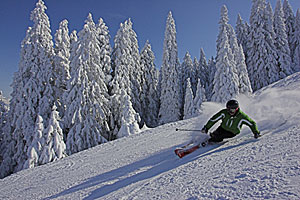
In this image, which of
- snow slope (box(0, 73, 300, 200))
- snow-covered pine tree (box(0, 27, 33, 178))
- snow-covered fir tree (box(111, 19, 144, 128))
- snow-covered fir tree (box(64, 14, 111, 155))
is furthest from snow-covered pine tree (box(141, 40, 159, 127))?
snow slope (box(0, 73, 300, 200))

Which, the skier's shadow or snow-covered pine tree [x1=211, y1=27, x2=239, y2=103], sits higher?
snow-covered pine tree [x1=211, y1=27, x2=239, y2=103]

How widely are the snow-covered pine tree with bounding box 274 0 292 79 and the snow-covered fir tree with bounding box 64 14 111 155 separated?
81.8ft

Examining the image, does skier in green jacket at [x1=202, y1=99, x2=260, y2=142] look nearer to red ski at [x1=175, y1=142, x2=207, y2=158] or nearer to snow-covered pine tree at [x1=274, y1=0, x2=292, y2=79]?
red ski at [x1=175, y1=142, x2=207, y2=158]

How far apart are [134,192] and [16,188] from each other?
5599 mm

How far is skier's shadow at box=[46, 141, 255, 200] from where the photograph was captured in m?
4.54

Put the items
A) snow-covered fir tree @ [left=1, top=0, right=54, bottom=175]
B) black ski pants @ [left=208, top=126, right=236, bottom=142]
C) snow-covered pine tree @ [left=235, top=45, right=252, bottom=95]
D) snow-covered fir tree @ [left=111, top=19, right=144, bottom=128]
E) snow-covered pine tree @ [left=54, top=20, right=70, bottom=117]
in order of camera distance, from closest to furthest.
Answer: black ski pants @ [left=208, top=126, right=236, bottom=142] → snow-covered fir tree @ [left=1, top=0, right=54, bottom=175] → snow-covered pine tree @ [left=54, top=20, right=70, bottom=117] → snow-covered pine tree @ [left=235, top=45, right=252, bottom=95] → snow-covered fir tree @ [left=111, top=19, right=144, bottom=128]

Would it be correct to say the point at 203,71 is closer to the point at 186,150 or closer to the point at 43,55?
the point at 43,55

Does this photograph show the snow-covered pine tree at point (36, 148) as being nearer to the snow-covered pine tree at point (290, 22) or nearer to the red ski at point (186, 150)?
the red ski at point (186, 150)

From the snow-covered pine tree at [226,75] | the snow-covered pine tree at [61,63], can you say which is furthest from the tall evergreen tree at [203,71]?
the snow-covered pine tree at [61,63]

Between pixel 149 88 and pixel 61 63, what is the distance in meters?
14.5

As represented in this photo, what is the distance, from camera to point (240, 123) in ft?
15.7

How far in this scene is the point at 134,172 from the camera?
16.9 ft

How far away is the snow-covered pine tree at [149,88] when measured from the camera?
30.5m

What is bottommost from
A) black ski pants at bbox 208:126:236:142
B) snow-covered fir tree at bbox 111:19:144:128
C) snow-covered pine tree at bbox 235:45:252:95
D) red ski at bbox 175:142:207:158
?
red ski at bbox 175:142:207:158
